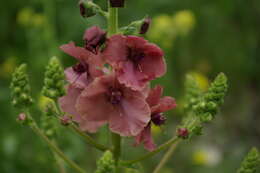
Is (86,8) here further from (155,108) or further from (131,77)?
(155,108)

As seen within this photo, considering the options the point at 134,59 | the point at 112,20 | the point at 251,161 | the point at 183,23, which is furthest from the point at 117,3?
the point at 183,23

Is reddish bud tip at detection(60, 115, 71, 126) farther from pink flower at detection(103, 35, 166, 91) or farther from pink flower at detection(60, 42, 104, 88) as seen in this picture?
pink flower at detection(103, 35, 166, 91)

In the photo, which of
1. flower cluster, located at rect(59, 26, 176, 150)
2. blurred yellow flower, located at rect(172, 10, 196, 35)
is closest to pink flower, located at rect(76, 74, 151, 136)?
flower cluster, located at rect(59, 26, 176, 150)

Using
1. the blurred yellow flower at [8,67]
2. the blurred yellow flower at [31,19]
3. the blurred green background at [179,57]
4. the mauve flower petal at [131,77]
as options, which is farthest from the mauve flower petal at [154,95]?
the blurred yellow flower at [8,67]

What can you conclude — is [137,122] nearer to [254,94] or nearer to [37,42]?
[37,42]

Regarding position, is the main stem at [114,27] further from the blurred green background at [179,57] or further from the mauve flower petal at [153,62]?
the blurred green background at [179,57]

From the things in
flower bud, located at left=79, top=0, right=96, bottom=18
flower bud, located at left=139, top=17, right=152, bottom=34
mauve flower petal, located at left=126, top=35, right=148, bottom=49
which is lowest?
mauve flower petal, located at left=126, top=35, right=148, bottom=49

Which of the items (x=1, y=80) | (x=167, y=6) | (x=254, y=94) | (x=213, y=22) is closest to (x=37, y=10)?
(x=1, y=80)

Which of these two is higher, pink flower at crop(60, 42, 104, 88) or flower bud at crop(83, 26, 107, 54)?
flower bud at crop(83, 26, 107, 54)
